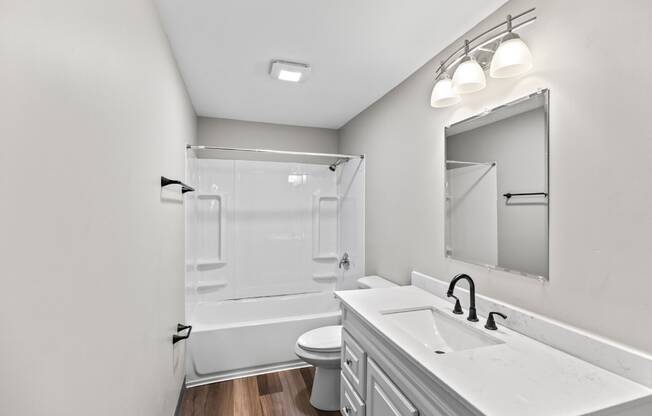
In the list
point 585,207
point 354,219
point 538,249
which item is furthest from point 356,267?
point 585,207

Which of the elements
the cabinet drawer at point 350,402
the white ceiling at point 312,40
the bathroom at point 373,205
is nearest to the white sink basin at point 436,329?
the bathroom at point 373,205

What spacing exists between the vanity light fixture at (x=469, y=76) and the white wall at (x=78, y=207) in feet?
4.65

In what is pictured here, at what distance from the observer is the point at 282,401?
7.57ft

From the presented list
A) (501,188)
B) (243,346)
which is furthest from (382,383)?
(243,346)

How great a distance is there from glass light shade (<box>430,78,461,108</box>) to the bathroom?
1cm

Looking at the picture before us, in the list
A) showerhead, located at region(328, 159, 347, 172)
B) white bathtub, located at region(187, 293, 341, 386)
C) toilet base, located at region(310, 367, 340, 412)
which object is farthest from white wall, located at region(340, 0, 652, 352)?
showerhead, located at region(328, 159, 347, 172)

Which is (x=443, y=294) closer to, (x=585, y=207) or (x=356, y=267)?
(x=585, y=207)

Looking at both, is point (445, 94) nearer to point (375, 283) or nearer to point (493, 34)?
point (493, 34)

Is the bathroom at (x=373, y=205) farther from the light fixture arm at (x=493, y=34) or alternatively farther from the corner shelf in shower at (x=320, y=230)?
the corner shelf in shower at (x=320, y=230)

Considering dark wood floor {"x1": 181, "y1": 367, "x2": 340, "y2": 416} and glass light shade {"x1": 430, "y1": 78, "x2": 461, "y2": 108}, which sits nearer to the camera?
glass light shade {"x1": 430, "y1": 78, "x2": 461, "y2": 108}

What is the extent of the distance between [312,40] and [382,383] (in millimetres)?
1788

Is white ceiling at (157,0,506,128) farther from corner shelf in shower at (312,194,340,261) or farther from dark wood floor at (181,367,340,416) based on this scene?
dark wood floor at (181,367,340,416)

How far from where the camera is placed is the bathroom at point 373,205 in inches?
27.2

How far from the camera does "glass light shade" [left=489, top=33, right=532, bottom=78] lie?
4.32ft
